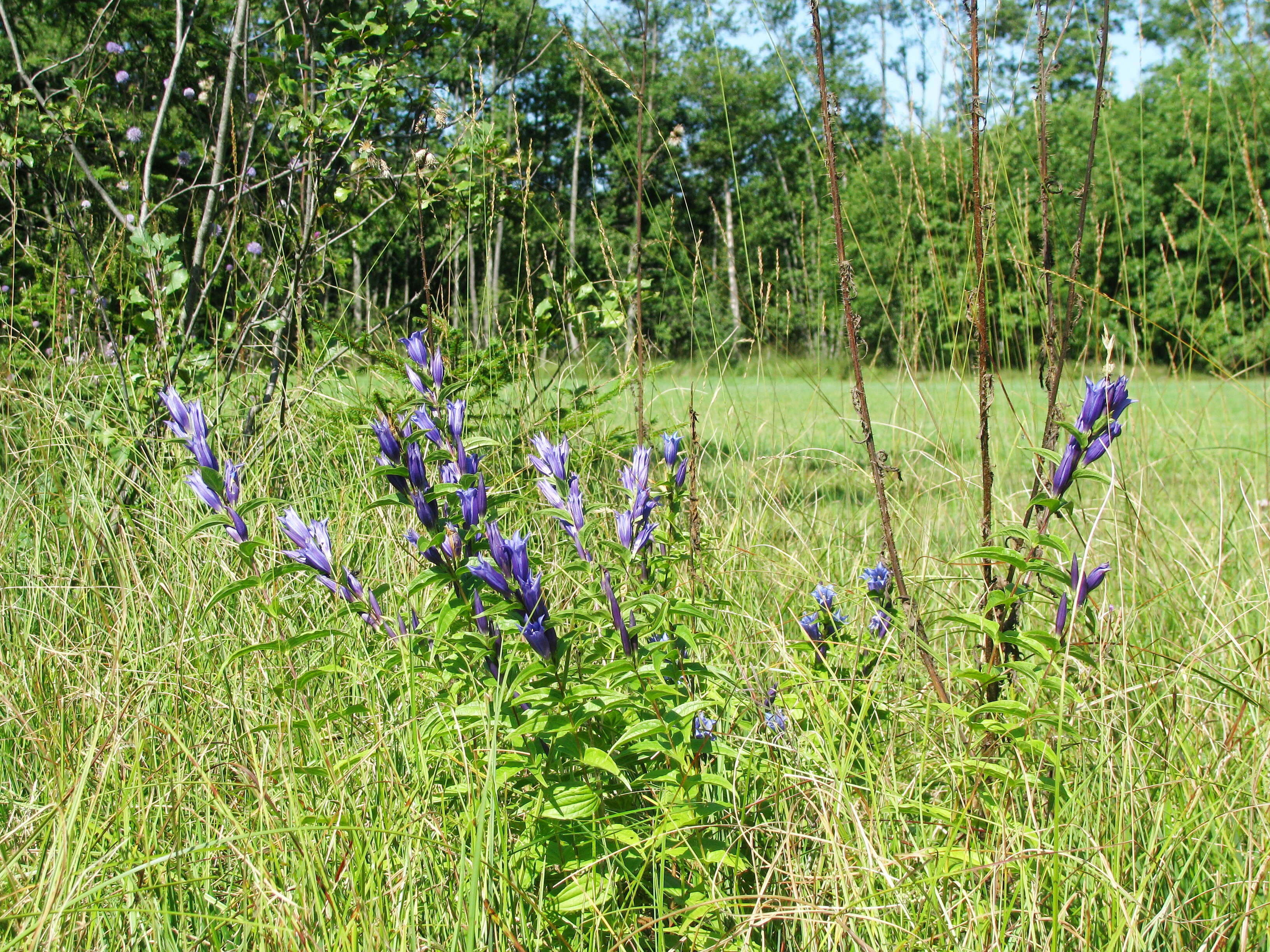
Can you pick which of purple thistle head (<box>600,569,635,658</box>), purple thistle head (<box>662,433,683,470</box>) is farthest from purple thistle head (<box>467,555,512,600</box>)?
purple thistle head (<box>662,433,683,470</box>)

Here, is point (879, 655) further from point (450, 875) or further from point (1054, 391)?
point (450, 875)

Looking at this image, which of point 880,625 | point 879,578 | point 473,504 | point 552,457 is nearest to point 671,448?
point 552,457

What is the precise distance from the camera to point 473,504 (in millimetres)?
1184

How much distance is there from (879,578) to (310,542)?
0.89 metres

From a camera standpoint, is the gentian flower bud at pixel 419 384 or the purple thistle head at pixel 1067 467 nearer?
the purple thistle head at pixel 1067 467

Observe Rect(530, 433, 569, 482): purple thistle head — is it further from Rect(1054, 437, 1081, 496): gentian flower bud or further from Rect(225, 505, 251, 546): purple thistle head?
Rect(1054, 437, 1081, 496): gentian flower bud

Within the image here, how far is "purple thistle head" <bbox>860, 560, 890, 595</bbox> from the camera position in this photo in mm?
1538

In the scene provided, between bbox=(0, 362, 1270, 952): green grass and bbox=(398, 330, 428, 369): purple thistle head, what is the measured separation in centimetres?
41

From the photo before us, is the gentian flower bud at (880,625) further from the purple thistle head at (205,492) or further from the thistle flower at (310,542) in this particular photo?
the purple thistle head at (205,492)

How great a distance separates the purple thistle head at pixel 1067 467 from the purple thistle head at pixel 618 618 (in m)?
0.58

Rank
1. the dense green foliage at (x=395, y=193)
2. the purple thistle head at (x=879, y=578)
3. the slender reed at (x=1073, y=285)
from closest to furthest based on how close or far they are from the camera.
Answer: the slender reed at (x=1073, y=285) < the purple thistle head at (x=879, y=578) < the dense green foliage at (x=395, y=193)

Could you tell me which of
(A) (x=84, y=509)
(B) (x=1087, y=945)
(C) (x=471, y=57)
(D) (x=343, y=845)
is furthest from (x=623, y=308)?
(C) (x=471, y=57)

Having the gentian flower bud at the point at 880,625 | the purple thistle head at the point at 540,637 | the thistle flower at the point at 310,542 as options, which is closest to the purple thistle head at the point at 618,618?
the purple thistle head at the point at 540,637

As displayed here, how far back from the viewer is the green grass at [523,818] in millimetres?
1177
